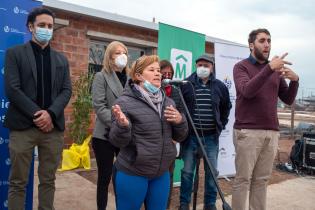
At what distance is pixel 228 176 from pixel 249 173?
2836 mm

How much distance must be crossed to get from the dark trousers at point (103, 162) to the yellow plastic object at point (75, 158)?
9.01 feet

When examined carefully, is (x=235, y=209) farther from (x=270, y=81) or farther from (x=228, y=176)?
(x=228, y=176)

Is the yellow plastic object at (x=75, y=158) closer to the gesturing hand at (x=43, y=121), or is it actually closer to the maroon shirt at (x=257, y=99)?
the gesturing hand at (x=43, y=121)

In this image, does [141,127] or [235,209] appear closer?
[141,127]

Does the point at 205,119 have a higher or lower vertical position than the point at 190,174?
higher

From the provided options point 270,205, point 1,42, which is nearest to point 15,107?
point 1,42

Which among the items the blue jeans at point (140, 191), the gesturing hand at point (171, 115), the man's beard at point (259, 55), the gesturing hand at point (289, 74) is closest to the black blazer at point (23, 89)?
the blue jeans at point (140, 191)

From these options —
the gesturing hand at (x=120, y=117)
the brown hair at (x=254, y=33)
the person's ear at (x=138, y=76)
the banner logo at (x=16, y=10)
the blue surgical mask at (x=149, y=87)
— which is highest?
the banner logo at (x=16, y=10)

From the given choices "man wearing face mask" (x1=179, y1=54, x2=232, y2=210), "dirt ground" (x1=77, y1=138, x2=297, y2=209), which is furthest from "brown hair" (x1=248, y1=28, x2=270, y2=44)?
"dirt ground" (x1=77, y1=138, x2=297, y2=209)

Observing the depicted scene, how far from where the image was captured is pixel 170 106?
2.78 m

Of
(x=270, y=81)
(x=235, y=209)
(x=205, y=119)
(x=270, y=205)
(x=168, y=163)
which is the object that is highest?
(x=270, y=81)

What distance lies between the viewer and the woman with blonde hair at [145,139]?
2695 mm

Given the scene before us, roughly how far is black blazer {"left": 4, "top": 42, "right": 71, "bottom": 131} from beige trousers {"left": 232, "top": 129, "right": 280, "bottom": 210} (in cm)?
188

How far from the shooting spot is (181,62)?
5.32 meters
